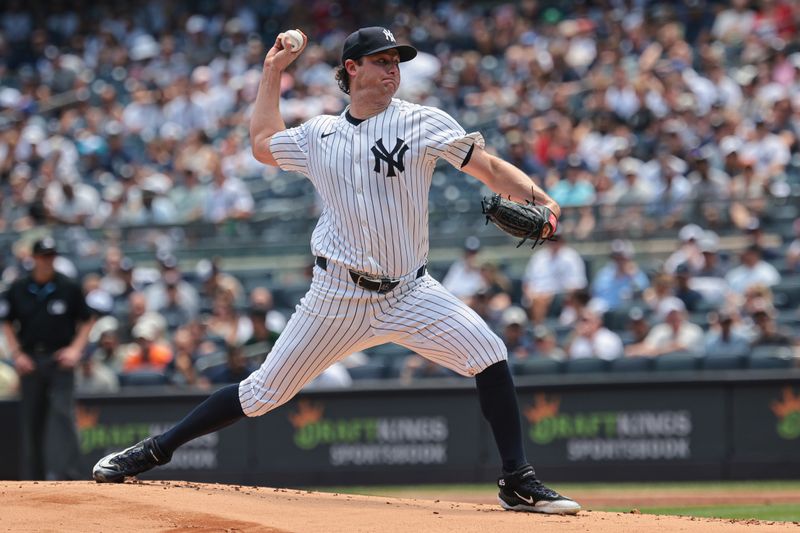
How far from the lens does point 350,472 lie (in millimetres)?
11367

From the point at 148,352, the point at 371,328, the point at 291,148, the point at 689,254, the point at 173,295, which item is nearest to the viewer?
the point at 371,328

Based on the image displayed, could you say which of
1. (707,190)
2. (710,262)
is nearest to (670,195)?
(707,190)

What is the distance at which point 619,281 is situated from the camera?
12547 millimetres

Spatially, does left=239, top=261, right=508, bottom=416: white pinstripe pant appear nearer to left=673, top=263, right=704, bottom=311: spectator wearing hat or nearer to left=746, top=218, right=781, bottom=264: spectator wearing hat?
left=673, top=263, right=704, bottom=311: spectator wearing hat

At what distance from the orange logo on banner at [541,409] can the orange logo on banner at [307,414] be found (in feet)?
5.76

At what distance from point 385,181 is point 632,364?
6.09 meters

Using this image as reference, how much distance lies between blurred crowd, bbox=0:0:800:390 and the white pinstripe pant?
18.9ft

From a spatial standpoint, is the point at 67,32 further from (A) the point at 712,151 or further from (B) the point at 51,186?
(A) the point at 712,151

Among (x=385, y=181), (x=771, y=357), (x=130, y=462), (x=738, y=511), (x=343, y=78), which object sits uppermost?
(x=343, y=78)

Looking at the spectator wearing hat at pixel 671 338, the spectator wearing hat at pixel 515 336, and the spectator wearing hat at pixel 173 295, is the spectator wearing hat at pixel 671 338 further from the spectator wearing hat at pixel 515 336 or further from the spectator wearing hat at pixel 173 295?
the spectator wearing hat at pixel 173 295

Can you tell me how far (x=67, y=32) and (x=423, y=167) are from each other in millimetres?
15873

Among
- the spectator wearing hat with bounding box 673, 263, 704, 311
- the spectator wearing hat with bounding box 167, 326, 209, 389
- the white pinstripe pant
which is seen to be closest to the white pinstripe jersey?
the white pinstripe pant

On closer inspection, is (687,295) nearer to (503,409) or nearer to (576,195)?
(576,195)

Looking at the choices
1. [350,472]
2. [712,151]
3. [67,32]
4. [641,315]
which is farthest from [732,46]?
[67,32]
